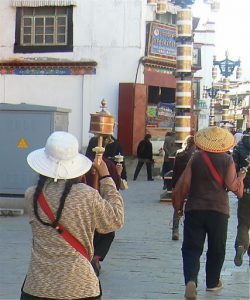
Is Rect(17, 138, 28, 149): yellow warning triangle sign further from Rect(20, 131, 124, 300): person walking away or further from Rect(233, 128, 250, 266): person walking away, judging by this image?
Rect(20, 131, 124, 300): person walking away

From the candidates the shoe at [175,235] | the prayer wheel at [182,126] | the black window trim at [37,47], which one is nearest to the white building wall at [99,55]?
the black window trim at [37,47]

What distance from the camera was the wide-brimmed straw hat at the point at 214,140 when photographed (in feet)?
20.8

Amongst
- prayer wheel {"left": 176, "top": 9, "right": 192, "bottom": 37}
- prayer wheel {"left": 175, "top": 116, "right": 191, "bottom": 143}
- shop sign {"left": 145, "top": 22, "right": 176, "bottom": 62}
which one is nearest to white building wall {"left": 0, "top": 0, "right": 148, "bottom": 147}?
shop sign {"left": 145, "top": 22, "right": 176, "bottom": 62}

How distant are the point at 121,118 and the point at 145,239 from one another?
11.9 meters

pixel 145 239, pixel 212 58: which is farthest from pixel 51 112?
pixel 212 58

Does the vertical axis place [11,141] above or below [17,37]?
below

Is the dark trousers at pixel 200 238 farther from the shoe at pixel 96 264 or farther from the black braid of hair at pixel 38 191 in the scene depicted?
the black braid of hair at pixel 38 191

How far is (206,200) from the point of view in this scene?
6.18m

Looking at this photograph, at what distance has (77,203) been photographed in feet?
11.5

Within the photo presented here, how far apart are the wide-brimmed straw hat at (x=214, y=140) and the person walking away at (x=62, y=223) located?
2.89 metres

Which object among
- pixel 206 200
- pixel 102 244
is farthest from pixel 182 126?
pixel 206 200

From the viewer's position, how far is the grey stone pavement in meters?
6.46

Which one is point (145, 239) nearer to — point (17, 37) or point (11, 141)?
point (11, 141)

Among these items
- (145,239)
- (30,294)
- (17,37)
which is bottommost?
(145,239)
